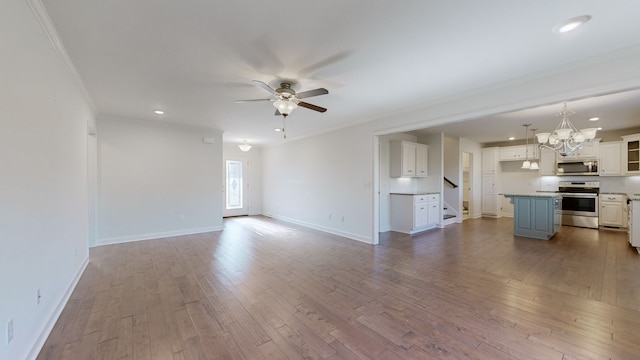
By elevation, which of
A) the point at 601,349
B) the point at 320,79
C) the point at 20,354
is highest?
the point at 320,79

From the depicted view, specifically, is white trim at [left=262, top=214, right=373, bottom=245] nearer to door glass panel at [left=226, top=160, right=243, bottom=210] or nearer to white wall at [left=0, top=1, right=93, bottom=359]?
door glass panel at [left=226, top=160, right=243, bottom=210]

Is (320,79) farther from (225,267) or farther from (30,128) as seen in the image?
(225,267)

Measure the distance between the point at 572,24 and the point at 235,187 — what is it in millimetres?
8490

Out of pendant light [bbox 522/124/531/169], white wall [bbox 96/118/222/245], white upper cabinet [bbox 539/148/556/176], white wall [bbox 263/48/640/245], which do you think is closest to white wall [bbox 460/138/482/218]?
pendant light [bbox 522/124/531/169]

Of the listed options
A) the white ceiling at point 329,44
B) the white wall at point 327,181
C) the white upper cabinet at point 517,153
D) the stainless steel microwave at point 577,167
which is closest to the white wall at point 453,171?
the white upper cabinet at point 517,153

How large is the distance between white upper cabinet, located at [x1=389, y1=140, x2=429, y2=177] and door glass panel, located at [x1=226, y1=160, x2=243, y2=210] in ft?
17.1

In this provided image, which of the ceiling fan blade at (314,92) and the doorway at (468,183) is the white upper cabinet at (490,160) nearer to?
the doorway at (468,183)

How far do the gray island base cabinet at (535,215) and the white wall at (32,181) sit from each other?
7664 millimetres

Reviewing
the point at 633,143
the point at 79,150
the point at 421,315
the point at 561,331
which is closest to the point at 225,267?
the point at 79,150

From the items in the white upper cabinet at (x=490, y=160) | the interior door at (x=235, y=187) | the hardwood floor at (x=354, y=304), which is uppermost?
the white upper cabinet at (x=490, y=160)

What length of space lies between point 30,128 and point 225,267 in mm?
2624

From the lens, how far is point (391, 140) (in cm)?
643

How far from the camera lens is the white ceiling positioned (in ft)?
6.08

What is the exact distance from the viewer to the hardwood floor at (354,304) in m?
1.95
